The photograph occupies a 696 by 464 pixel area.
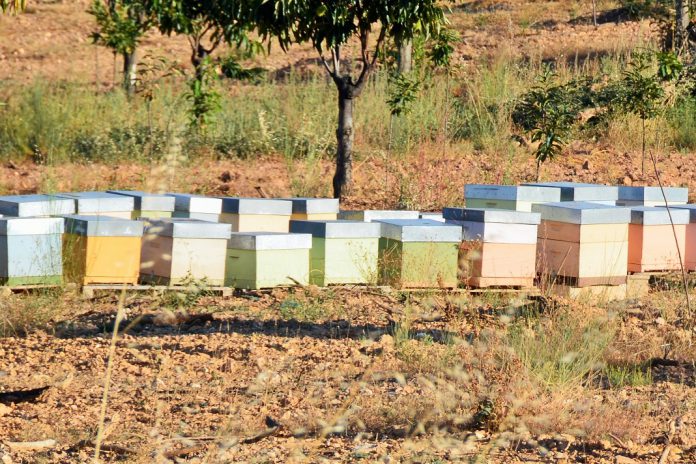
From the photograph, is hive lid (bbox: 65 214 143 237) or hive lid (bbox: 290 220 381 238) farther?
hive lid (bbox: 290 220 381 238)

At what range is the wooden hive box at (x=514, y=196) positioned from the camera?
753cm

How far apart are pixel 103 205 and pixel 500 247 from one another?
2.71 metres

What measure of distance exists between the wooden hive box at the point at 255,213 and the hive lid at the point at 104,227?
949mm

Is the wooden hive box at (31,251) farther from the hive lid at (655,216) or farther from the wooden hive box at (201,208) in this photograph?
the hive lid at (655,216)

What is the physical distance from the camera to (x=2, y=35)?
28141 mm

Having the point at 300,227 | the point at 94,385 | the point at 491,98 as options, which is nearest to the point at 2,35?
the point at 491,98

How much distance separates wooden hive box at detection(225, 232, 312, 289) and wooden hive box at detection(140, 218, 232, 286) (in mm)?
94

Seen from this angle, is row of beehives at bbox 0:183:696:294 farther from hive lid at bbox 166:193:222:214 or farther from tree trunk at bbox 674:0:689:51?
tree trunk at bbox 674:0:689:51

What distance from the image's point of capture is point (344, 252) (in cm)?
666

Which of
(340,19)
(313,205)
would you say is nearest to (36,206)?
(313,205)

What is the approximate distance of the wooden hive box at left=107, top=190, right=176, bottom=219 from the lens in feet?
23.2

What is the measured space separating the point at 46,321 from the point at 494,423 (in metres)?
3.01

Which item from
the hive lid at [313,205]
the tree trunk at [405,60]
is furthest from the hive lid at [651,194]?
the tree trunk at [405,60]

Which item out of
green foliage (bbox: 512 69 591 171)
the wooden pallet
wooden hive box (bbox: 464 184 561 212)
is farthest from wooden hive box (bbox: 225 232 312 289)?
green foliage (bbox: 512 69 591 171)
